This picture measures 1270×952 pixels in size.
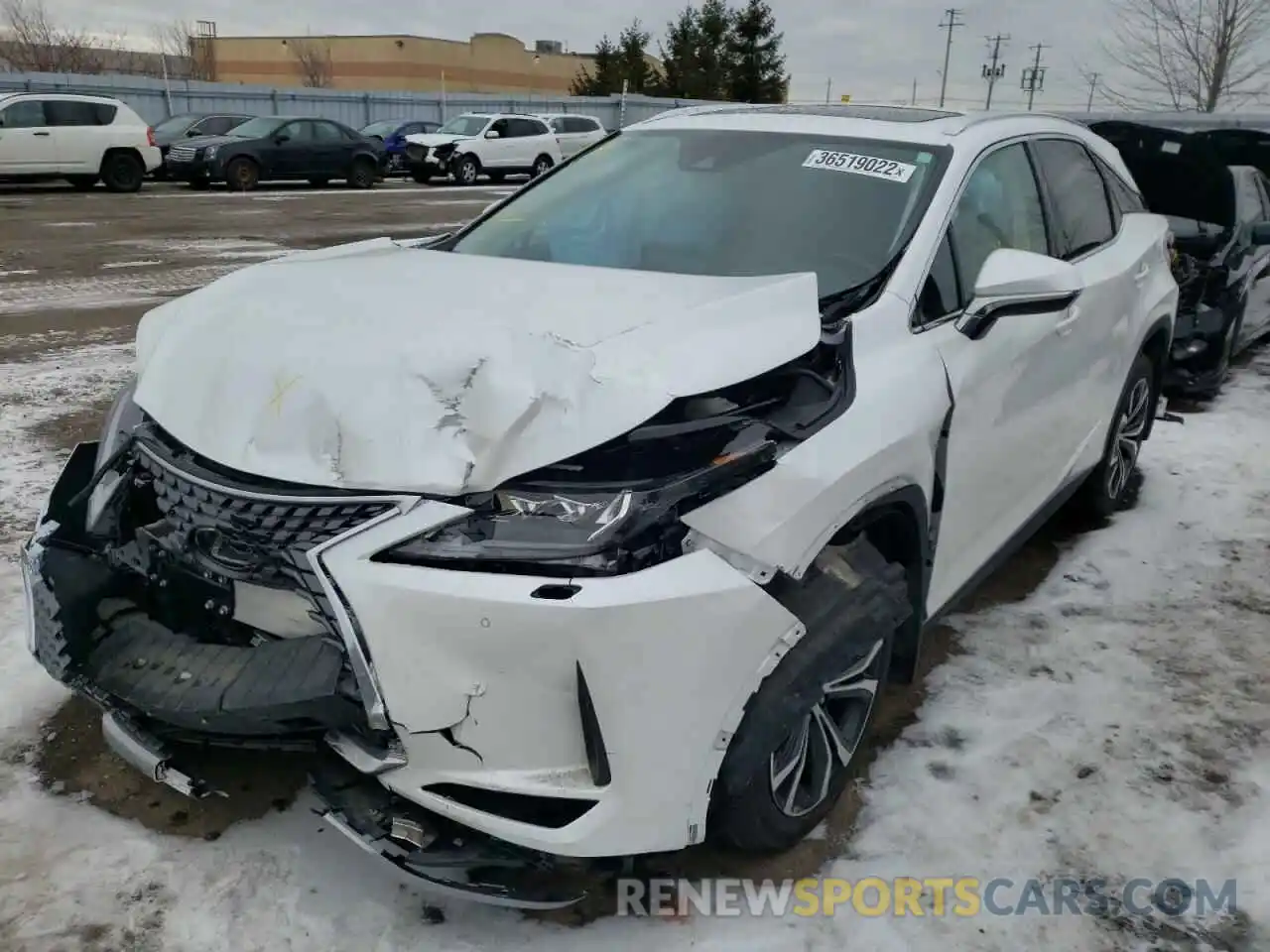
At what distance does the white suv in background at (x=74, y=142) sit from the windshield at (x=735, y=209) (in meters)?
18.2

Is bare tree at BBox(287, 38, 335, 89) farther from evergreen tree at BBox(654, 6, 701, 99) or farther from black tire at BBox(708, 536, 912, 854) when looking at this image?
black tire at BBox(708, 536, 912, 854)

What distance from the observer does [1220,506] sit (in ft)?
16.8

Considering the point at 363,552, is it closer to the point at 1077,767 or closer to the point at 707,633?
the point at 707,633

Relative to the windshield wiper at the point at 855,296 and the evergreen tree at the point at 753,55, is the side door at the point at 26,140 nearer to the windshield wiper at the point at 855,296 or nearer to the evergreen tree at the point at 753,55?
the windshield wiper at the point at 855,296

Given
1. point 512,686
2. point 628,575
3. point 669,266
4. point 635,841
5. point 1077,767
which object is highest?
point 669,266

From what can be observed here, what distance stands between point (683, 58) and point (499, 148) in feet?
96.1

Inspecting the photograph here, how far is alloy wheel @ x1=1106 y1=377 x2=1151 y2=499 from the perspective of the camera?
4.68 m

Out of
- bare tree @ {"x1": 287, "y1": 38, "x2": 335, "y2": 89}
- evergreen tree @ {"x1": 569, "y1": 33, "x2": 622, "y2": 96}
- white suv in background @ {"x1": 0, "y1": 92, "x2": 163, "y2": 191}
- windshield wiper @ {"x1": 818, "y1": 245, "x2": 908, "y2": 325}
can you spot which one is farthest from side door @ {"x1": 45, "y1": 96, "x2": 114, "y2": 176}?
bare tree @ {"x1": 287, "y1": 38, "x2": 335, "y2": 89}

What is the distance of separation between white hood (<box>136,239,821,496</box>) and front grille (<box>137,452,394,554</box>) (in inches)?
2.3

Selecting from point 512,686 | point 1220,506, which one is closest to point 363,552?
point 512,686

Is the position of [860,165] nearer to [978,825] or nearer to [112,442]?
[978,825]

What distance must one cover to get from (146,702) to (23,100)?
19.8 meters

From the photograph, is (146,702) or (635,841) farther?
(146,702)

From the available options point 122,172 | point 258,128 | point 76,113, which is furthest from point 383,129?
point 76,113
